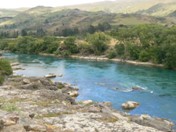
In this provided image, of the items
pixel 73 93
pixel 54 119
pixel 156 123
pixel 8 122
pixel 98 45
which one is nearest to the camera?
pixel 8 122

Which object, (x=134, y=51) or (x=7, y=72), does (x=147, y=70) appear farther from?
(x=7, y=72)

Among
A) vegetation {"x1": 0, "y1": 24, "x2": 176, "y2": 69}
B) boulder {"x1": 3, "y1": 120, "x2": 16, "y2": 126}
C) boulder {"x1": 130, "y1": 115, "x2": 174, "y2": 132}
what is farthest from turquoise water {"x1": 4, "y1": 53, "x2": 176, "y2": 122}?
boulder {"x1": 3, "y1": 120, "x2": 16, "y2": 126}

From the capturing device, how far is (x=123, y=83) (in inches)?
2790

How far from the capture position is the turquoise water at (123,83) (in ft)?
176

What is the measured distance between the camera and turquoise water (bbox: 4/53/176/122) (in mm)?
53519

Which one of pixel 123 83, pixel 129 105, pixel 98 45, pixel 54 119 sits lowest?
pixel 123 83

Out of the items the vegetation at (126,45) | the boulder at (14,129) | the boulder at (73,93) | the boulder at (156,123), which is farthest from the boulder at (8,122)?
the vegetation at (126,45)

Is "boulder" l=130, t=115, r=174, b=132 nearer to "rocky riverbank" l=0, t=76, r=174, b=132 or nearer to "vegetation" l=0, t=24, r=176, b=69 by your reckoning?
"rocky riverbank" l=0, t=76, r=174, b=132

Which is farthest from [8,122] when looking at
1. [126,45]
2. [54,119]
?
[126,45]

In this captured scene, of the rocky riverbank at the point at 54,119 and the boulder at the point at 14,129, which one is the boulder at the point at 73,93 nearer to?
the rocky riverbank at the point at 54,119

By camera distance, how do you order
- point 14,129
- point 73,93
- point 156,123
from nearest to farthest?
point 14,129, point 156,123, point 73,93

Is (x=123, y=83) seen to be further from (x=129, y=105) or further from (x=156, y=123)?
(x=156, y=123)

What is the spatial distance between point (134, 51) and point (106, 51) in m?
16.8

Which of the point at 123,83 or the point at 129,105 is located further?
the point at 123,83
